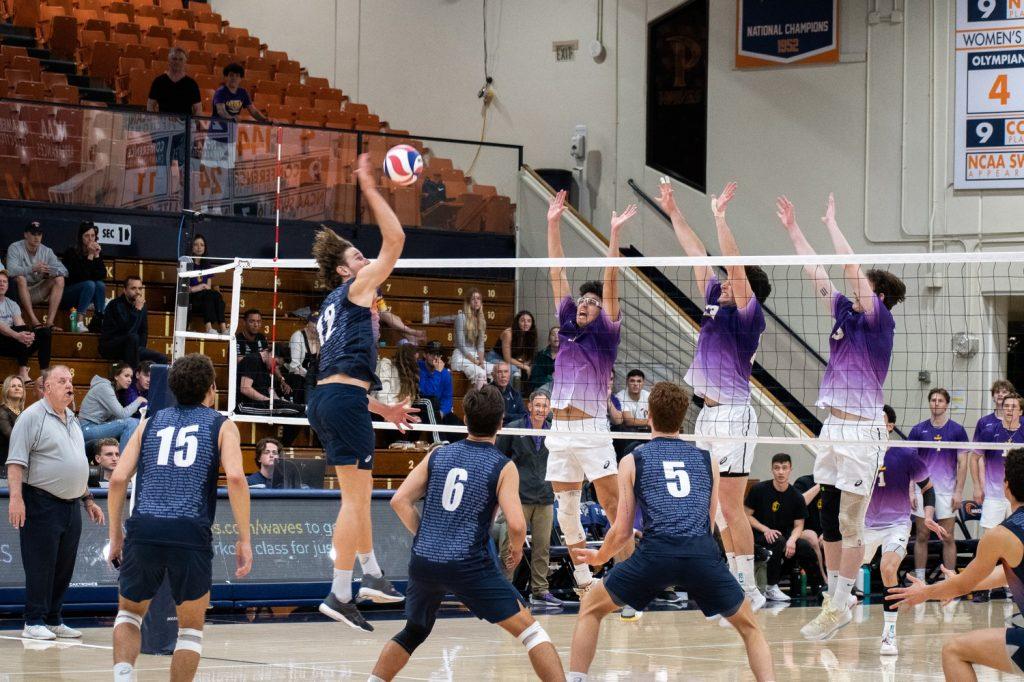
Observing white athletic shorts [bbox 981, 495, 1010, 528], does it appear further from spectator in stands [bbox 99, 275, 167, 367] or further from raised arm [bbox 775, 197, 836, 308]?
spectator in stands [bbox 99, 275, 167, 367]

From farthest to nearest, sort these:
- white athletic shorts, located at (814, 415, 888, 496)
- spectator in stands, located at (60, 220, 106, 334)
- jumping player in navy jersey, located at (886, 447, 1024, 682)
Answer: spectator in stands, located at (60, 220, 106, 334) → white athletic shorts, located at (814, 415, 888, 496) → jumping player in navy jersey, located at (886, 447, 1024, 682)

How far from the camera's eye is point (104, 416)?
1441cm

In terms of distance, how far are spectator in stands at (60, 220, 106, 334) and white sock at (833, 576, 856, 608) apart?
963cm

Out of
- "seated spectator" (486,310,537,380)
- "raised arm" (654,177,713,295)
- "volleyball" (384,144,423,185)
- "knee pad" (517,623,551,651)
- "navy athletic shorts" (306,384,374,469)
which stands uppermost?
"volleyball" (384,144,423,185)

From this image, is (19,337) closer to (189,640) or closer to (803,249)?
(189,640)

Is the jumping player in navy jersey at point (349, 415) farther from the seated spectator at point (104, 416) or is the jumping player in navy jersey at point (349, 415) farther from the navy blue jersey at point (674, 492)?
the seated spectator at point (104, 416)

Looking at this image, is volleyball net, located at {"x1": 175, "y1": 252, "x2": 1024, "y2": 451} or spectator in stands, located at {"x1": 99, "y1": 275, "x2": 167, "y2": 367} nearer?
spectator in stands, located at {"x1": 99, "y1": 275, "x2": 167, "y2": 367}

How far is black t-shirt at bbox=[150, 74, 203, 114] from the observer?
18141mm

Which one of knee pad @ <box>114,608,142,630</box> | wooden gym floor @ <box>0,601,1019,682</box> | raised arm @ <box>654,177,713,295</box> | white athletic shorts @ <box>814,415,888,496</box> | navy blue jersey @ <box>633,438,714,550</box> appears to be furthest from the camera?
raised arm @ <box>654,177,713,295</box>

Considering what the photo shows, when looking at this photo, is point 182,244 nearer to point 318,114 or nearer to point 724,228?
point 724,228

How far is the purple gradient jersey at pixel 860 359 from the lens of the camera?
33.3 ft

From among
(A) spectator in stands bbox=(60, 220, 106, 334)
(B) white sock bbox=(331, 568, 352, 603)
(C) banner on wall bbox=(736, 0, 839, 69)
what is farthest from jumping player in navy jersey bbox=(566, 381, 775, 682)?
(C) banner on wall bbox=(736, 0, 839, 69)

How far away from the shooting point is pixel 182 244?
11.2 m

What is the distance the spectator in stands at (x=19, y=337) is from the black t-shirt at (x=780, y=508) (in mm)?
8071
